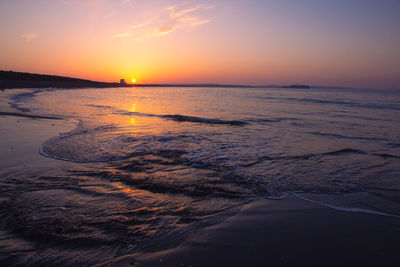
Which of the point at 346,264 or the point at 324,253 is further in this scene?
the point at 324,253

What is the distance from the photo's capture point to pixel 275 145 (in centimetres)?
865

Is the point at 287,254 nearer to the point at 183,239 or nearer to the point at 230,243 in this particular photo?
the point at 230,243

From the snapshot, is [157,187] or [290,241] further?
[157,187]

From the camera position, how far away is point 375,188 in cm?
490

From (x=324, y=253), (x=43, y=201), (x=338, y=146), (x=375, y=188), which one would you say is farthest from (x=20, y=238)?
(x=338, y=146)

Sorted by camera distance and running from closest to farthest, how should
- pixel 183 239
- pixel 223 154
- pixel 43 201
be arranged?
pixel 183 239, pixel 43 201, pixel 223 154

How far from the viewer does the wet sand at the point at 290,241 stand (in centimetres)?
267

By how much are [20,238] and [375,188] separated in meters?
6.13

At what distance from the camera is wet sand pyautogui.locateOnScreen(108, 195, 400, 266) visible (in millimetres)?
2674

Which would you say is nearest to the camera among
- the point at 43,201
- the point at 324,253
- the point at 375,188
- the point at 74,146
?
the point at 324,253

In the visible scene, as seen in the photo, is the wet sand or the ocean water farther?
the ocean water

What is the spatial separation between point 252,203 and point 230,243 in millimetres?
1286

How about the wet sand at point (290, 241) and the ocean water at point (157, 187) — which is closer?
the wet sand at point (290, 241)

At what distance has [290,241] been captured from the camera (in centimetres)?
307
